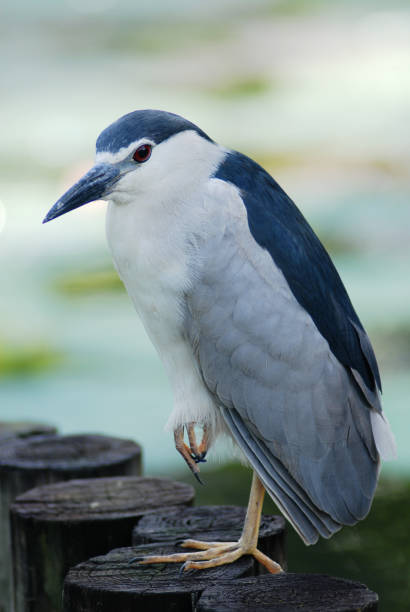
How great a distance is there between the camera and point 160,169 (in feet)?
9.86

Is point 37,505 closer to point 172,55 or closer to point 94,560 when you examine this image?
point 94,560

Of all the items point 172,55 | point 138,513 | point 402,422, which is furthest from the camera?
point 172,55

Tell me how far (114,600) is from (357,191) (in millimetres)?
11880

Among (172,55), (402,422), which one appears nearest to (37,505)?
(402,422)

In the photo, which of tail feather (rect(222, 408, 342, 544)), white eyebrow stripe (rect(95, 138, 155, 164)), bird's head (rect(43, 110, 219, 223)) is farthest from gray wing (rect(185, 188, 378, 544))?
white eyebrow stripe (rect(95, 138, 155, 164))

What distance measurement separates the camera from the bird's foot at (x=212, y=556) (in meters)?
2.81

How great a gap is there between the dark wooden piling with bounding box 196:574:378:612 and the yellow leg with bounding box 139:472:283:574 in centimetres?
27

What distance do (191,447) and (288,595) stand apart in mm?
803

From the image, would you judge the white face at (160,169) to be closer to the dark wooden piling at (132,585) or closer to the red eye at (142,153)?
the red eye at (142,153)

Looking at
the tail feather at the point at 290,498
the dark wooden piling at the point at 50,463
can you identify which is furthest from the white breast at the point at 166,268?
the dark wooden piling at the point at 50,463

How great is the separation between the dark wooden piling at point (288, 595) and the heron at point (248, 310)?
39 cm

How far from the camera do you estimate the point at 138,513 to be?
10.4 feet

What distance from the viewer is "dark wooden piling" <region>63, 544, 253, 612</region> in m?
2.52

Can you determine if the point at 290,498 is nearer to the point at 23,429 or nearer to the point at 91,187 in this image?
the point at 91,187
